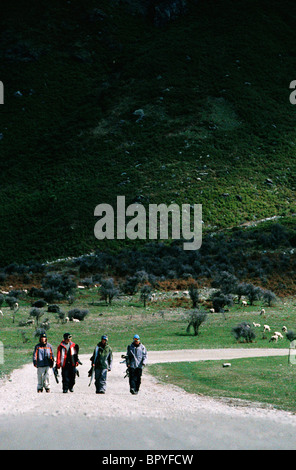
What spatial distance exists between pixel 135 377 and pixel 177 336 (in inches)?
703

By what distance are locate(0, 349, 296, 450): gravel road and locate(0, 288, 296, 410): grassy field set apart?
1686mm

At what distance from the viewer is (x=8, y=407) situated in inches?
614

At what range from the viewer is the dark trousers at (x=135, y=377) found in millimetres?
17484

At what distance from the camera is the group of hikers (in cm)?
1695

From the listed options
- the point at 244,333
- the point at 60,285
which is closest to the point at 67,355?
the point at 244,333

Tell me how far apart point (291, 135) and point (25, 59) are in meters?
70.3

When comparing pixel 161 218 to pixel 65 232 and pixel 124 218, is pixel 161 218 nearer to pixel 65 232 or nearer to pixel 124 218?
pixel 124 218

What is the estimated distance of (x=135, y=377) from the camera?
693 inches

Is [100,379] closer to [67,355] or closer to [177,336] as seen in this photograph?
[67,355]

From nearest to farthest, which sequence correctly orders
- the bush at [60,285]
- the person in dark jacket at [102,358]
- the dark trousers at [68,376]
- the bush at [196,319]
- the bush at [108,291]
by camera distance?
1. the person in dark jacket at [102,358]
2. the dark trousers at [68,376]
3. the bush at [196,319]
4. the bush at [108,291]
5. the bush at [60,285]

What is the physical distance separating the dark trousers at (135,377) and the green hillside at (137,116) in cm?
5679

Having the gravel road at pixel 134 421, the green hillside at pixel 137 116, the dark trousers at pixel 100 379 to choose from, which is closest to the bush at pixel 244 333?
the gravel road at pixel 134 421

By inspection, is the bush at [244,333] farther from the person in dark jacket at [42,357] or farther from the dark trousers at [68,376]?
the person in dark jacket at [42,357]

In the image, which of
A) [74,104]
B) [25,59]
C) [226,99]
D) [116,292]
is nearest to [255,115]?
[226,99]
